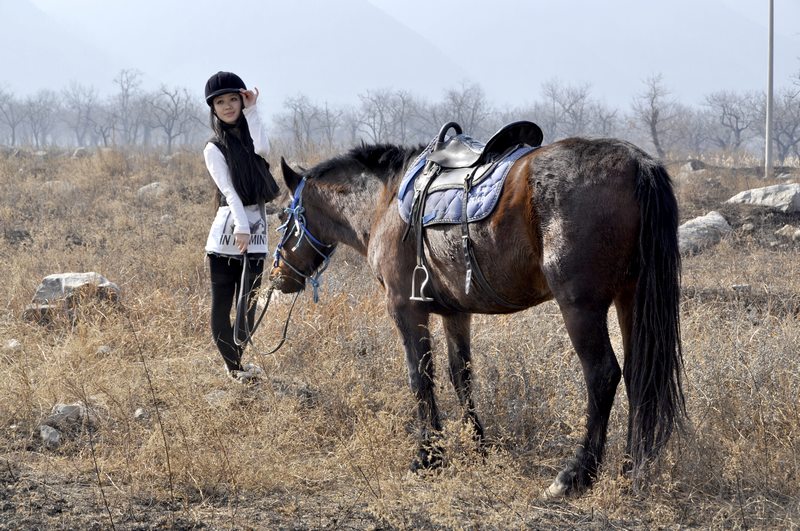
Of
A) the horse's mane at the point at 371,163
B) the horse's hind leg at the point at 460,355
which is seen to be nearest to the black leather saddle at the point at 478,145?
the horse's mane at the point at 371,163

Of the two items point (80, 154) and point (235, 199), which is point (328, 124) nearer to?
point (80, 154)

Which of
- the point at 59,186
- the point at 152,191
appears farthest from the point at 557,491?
the point at 59,186

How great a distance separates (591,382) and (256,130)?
2767 mm

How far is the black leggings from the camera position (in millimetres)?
5262

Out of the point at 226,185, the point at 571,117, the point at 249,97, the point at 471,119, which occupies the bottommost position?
the point at 226,185

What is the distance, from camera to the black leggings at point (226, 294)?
526 cm

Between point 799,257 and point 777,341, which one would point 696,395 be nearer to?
point 777,341

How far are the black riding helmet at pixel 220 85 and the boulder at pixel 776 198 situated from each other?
36.2ft

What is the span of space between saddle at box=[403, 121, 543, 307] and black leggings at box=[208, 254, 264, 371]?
145 centimetres

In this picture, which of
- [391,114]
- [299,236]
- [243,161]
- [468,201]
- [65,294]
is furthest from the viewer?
[391,114]

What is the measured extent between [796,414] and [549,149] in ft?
6.43

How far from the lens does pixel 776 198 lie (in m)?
13.5

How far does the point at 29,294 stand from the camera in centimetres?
770

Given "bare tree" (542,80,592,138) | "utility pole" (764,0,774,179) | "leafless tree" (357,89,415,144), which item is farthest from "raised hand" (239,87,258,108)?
"bare tree" (542,80,592,138)
